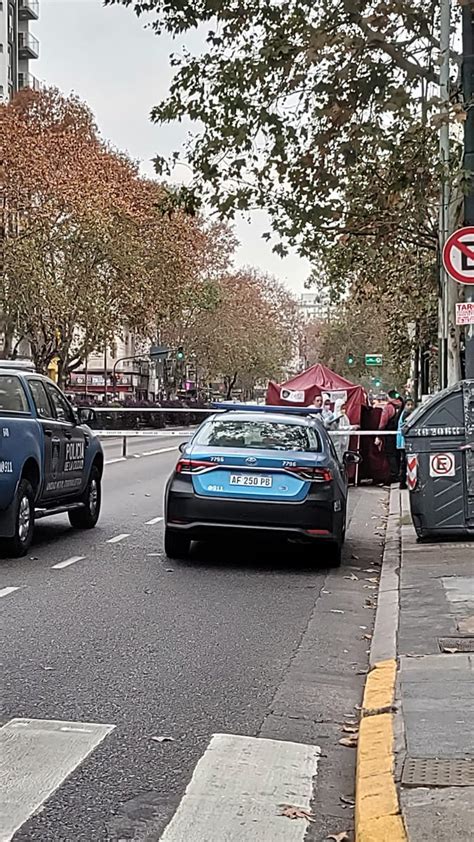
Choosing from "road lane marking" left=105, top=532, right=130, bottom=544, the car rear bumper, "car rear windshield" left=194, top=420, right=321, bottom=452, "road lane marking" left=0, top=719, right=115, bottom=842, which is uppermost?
"car rear windshield" left=194, top=420, right=321, bottom=452

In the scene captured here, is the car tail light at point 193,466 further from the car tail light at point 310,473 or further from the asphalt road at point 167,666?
the asphalt road at point 167,666

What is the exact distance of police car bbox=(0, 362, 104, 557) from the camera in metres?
12.0

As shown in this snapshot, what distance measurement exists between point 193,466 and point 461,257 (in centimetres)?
331

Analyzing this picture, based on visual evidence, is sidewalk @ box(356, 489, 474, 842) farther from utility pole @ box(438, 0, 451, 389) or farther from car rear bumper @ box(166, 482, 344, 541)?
utility pole @ box(438, 0, 451, 389)

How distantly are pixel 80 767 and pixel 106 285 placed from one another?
39231 millimetres

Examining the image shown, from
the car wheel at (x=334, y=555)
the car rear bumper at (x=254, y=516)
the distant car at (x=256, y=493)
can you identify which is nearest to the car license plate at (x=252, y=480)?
the distant car at (x=256, y=493)

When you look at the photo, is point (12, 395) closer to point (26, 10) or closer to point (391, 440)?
point (391, 440)

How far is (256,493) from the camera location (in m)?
11.8

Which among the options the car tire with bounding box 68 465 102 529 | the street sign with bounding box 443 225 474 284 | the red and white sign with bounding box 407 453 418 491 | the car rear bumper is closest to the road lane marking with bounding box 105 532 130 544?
the car tire with bounding box 68 465 102 529

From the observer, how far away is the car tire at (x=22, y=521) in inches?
478

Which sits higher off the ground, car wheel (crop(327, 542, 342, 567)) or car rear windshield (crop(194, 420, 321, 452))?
car rear windshield (crop(194, 420, 321, 452))

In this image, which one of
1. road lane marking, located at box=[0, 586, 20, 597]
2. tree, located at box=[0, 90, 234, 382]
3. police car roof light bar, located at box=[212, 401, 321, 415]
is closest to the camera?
road lane marking, located at box=[0, 586, 20, 597]

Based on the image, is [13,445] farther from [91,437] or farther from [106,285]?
[106,285]

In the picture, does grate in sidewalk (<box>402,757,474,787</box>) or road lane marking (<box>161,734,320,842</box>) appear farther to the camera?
grate in sidewalk (<box>402,757,474,787</box>)
